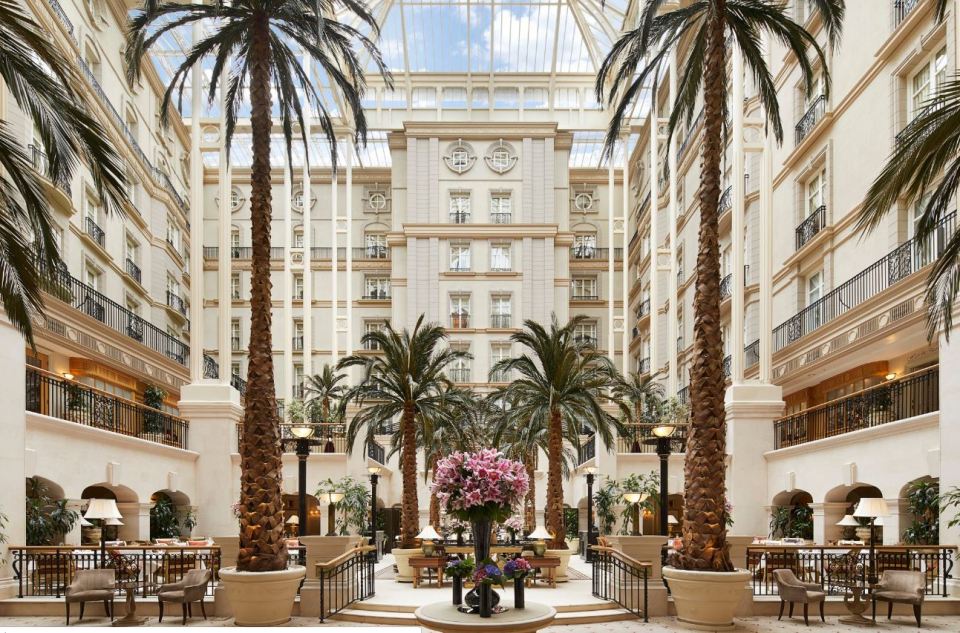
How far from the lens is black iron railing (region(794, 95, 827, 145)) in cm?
2588

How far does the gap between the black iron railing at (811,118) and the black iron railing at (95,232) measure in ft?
71.7

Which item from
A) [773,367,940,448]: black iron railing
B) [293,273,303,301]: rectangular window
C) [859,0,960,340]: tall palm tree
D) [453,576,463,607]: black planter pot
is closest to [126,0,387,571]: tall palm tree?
[453,576,463,607]: black planter pot

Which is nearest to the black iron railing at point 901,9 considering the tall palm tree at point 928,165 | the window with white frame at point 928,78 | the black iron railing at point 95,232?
the window with white frame at point 928,78

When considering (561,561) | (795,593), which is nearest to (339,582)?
(795,593)

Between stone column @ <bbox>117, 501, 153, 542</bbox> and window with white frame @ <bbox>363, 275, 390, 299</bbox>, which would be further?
window with white frame @ <bbox>363, 275, 390, 299</bbox>

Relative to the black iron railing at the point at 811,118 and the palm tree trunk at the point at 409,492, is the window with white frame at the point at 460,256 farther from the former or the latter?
the palm tree trunk at the point at 409,492

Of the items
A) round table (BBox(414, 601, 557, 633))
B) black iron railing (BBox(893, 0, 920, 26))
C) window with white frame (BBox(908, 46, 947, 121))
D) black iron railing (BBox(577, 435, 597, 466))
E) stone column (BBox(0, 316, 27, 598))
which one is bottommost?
black iron railing (BBox(577, 435, 597, 466))

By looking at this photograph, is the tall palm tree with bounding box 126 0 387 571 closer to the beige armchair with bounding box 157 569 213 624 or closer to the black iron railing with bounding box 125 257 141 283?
the beige armchair with bounding box 157 569 213 624

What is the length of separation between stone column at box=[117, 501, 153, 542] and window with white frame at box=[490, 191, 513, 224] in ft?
104

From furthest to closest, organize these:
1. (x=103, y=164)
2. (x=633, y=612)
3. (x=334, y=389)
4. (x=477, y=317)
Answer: (x=477, y=317) → (x=334, y=389) → (x=633, y=612) → (x=103, y=164)

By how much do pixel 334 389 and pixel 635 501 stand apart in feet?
70.2

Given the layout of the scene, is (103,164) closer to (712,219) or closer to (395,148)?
(712,219)

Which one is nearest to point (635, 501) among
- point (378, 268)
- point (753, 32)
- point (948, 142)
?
point (753, 32)

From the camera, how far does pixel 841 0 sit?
590 inches
